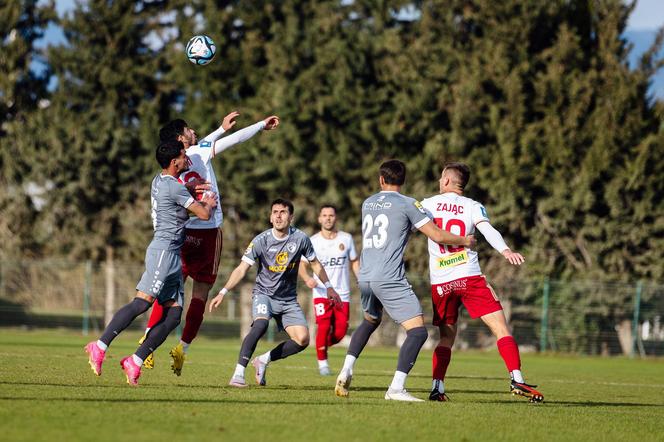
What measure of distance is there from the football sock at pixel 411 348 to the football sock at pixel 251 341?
5.82ft

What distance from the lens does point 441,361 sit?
33.1 ft

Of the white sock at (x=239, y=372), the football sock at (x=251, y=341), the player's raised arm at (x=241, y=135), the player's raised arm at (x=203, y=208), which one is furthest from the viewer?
the player's raised arm at (x=241, y=135)

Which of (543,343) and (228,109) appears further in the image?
(228,109)

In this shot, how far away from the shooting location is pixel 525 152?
28.6 meters

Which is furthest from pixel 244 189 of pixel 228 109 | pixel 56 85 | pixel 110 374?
pixel 110 374

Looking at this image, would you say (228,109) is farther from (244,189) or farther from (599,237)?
(599,237)

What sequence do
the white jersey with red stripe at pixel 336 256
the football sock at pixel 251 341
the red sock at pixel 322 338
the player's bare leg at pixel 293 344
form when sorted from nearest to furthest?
the football sock at pixel 251 341
the player's bare leg at pixel 293 344
the red sock at pixel 322 338
the white jersey with red stripe at pixel 336 256

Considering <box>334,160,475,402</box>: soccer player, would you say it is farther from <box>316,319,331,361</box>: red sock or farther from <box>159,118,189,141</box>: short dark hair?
<box>316,319,331,361</box>: red sock

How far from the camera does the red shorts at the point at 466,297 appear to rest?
393 inches

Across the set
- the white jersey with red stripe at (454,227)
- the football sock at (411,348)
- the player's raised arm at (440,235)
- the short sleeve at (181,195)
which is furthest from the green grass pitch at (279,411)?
the short sleeve at (181,195)

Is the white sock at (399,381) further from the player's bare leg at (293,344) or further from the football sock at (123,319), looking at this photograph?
the football sock at (123,319)

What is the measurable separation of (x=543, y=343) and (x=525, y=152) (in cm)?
543

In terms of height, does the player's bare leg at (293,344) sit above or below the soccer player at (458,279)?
below

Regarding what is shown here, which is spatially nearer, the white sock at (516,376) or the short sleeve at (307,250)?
the white sock at (516,376)
